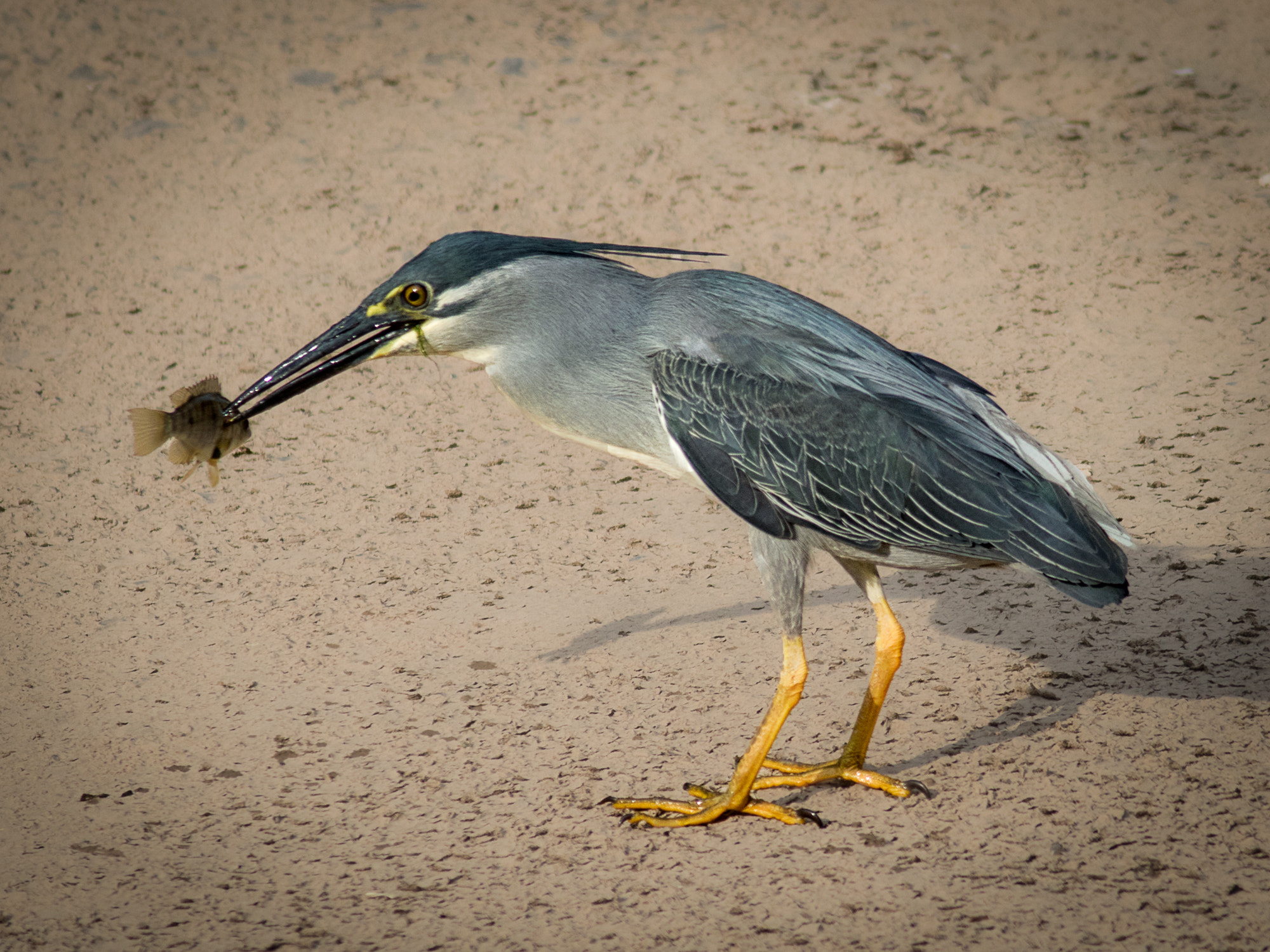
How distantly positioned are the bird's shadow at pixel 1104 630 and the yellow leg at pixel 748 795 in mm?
544

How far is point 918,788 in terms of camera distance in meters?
3.94

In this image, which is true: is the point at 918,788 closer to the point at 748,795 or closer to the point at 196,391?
the point at 748,795

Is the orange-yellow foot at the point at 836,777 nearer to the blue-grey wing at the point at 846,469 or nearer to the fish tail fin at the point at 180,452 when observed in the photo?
the blue-grey wing at the point at 846,469

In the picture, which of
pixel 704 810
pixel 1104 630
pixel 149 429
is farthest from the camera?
pixel 1104 630

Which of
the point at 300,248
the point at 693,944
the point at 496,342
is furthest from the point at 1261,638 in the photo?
the point at 300,248

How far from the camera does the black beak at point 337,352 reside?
12.8 feet

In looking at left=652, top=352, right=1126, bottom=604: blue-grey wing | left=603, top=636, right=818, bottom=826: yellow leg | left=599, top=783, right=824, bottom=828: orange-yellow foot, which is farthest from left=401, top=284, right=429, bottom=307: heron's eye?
left=599, top=783, right=824, bottom=828: orange-yellow foot

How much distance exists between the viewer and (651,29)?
10055 millimetres

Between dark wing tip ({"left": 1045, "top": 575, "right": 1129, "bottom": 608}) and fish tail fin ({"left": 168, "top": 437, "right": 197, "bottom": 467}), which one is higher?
fish tail fin ({"left": 168, "top": 437, "right": 197, "bottom": 467})

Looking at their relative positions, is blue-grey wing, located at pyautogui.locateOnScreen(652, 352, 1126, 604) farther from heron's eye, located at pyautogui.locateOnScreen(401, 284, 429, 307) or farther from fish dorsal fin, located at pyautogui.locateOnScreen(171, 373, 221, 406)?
fish dorsal fin, located at pyautogui.locateOnScreen(171, 373, 221, 406)

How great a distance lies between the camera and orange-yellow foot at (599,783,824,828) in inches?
152

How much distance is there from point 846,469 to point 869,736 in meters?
0.96

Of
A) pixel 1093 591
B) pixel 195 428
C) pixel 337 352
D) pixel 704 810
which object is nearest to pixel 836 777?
pixel 704 810

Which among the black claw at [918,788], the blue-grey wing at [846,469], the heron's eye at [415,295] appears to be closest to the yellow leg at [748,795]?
the black claw at [918,788]
